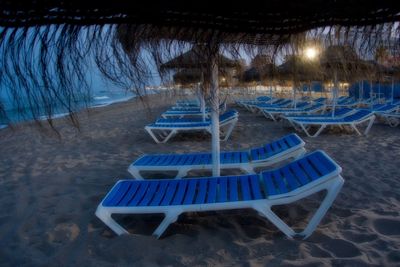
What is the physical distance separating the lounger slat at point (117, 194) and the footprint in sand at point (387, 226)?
2.19 metres

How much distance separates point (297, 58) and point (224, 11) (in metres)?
0.37

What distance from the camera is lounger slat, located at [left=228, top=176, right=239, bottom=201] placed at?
2.72 metres

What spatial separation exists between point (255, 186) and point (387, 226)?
3.74 feet

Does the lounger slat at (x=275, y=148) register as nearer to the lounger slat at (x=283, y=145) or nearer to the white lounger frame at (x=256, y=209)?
the lounger slat at (x=283, y=145)

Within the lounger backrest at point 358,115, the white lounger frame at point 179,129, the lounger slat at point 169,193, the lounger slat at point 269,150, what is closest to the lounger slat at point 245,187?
the lounger slat at point 169,193

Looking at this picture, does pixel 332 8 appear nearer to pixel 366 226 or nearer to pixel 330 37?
pixel 330 37

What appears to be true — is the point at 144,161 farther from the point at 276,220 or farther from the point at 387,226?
the point at 387,226

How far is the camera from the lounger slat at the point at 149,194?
275 cm

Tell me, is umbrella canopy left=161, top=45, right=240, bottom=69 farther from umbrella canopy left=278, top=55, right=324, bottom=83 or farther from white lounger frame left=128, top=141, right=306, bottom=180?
white lounger frame left=128, top=141, right=306, bottom=180

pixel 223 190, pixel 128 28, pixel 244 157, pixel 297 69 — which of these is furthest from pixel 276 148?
pixel 128 28

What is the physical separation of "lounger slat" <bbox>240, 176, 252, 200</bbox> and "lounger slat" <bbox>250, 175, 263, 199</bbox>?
0.04 metres

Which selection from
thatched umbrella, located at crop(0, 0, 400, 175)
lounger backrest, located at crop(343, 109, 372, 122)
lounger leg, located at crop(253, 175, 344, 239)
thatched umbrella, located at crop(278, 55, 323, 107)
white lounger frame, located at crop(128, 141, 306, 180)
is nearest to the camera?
thatched umbrella, located at crop(0, 0, 400, 175)

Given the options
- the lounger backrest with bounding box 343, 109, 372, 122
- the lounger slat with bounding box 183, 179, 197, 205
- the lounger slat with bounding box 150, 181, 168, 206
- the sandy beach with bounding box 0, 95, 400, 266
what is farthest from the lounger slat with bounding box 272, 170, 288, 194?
the lounger backrest with bounding box 343, 109, 372, 122

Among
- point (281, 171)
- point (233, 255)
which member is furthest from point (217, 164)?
point (233, 255)
